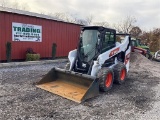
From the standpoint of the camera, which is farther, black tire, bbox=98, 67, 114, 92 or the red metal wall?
the red metal wall

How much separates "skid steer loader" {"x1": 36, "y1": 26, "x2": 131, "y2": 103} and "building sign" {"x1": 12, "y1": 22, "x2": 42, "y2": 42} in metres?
5.94

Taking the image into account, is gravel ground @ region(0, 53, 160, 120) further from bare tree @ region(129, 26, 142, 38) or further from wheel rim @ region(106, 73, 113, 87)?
bare tree @ region(129, 26, 142, 38)

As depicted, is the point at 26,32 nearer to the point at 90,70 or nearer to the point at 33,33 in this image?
the point at 33,33

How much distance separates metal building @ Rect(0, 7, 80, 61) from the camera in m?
10.9

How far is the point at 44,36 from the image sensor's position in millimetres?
13109

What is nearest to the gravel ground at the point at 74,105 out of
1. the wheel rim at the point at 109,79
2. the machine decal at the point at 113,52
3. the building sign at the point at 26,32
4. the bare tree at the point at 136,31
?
the wheel rim at the point at 109,79

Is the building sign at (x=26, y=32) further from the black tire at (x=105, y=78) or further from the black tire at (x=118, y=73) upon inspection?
the black tire at (x=105, y=78)

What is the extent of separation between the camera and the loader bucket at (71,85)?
513 cm

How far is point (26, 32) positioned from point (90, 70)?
7321mm

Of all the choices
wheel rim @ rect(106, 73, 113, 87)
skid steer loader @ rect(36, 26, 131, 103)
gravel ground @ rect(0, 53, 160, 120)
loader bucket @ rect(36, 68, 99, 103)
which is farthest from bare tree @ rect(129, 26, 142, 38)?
loader bucket @ rect(36, 68, 99, 103)

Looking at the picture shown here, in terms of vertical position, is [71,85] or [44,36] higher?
[44,36]

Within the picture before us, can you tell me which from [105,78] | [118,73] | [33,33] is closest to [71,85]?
[105,78]

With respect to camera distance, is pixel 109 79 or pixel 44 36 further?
pixel 44 36

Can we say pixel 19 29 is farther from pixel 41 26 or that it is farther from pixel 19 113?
pixel 19 113
